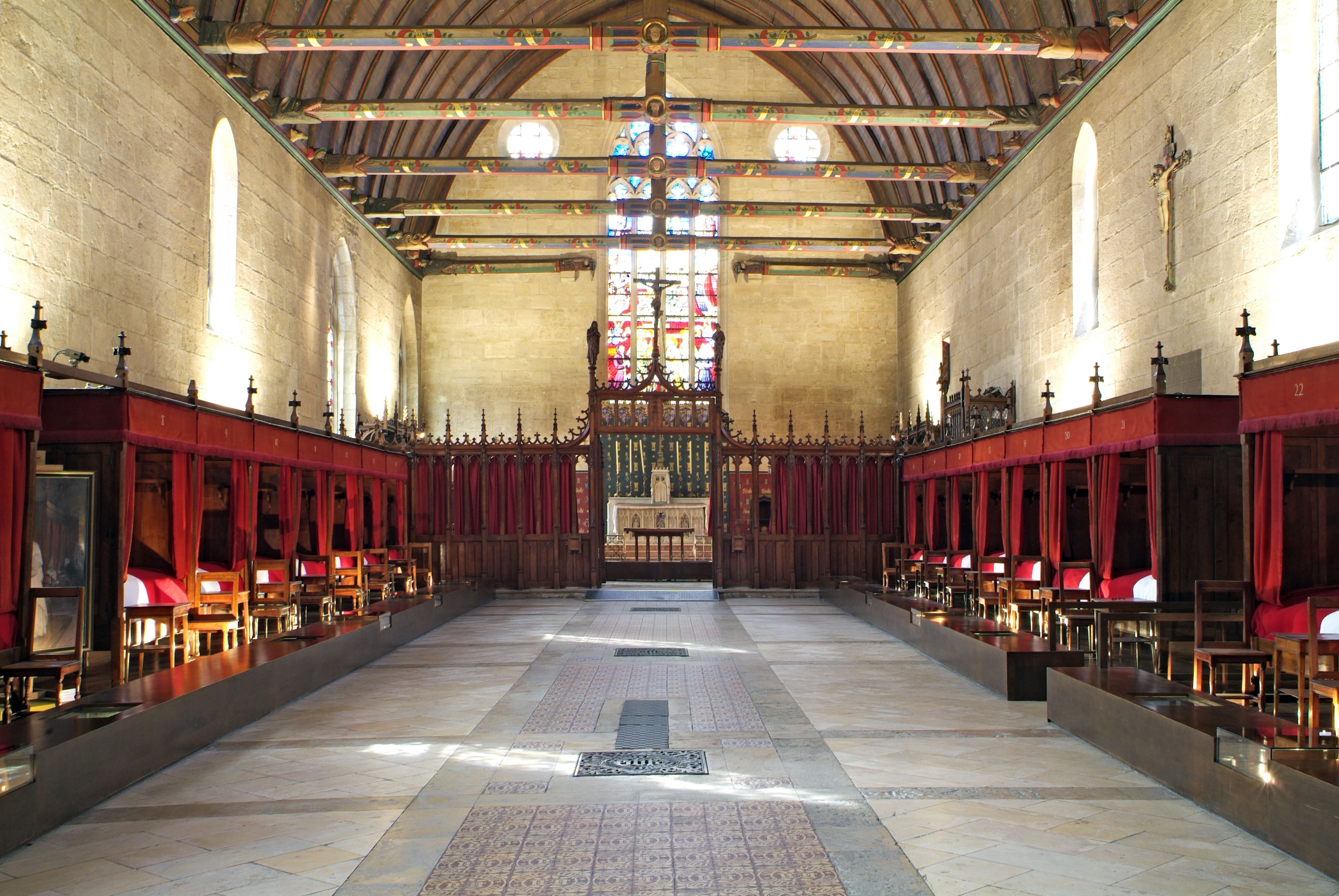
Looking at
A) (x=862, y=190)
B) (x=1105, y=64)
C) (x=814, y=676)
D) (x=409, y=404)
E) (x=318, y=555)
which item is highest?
(x=862, y=190)

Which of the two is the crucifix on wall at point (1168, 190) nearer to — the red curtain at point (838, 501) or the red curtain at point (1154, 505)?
the red curtain at point (1154, 505)

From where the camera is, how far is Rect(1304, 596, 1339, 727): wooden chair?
4250 millimetres

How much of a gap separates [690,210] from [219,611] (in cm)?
1058

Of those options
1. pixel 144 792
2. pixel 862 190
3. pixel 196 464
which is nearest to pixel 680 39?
pixel 196 464

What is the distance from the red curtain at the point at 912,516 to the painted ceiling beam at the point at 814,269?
7.37 metres

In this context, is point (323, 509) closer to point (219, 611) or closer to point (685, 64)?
point (219, 611)

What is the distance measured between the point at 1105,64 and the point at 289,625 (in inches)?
433

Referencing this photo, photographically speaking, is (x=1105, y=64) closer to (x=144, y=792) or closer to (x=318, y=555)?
(x=318, y=555)

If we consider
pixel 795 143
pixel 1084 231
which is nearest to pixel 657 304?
pixel 1084 231

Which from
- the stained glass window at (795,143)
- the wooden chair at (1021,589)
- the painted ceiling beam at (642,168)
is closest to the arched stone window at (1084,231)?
the painted ceiling beam at (642,168)

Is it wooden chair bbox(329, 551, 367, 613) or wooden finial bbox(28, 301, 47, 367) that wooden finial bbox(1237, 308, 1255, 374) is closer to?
wooden finial bbox(28, 301, 47, 367)

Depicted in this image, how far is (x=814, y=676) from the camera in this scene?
8.05 meters

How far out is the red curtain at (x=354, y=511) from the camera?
13.0 m

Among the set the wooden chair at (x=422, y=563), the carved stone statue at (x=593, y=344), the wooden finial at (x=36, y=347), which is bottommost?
the wooden chair at (x=422, y=563)
